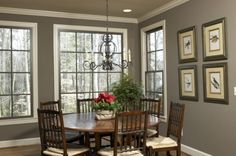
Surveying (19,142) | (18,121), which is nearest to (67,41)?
(18,121)

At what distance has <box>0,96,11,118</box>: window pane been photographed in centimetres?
518

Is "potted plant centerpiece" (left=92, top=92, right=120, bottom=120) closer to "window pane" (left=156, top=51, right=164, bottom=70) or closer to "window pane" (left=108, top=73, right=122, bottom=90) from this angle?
"window pane" (left=156, top=51, right=164, bottom=70)

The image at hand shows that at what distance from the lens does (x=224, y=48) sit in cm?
370

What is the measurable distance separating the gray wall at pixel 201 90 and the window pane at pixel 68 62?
209 cm

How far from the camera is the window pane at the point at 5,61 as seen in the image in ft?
17.1

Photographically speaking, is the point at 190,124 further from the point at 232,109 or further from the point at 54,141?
the point at 54,141

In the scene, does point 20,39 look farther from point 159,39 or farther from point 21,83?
point 159,39

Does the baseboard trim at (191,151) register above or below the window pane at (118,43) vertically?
below

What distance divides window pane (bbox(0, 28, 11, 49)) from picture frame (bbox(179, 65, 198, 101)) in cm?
346

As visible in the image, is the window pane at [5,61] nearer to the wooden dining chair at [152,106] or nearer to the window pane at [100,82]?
the window pane at [100,82]

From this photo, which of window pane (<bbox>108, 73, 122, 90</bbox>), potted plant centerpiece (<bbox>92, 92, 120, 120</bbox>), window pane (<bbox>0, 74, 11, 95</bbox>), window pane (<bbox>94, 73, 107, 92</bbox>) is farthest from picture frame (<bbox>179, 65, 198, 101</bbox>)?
window pane (<bbox>0, 74, 11, 95</bbox>)

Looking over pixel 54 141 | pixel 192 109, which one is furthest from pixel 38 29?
pixel 192 109

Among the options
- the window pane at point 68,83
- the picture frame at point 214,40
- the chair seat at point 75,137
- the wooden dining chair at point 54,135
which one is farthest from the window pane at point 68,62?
the picture frame at point 214,40

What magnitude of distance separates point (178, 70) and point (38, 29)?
9.74 feet
